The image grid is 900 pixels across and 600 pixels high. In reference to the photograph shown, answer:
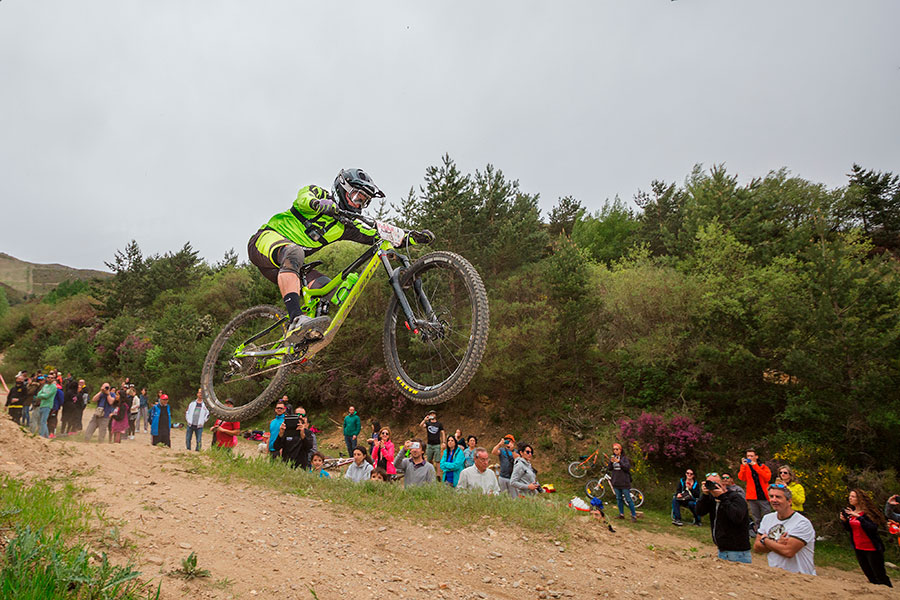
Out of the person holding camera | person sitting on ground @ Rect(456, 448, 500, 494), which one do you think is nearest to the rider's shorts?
person sitting on ground @ Rect(456, 448, 500, 494)

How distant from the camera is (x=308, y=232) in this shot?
6.90m

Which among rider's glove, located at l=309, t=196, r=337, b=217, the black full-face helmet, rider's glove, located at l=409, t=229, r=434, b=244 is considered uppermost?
the black full-face helmet

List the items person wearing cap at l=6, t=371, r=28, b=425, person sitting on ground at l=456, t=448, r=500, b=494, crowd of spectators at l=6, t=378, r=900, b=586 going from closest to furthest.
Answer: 1. crowd of spectators at l=6, t=378, r=900, b=586
2. person sitting on ground at l=456, t=448, r=500, b=494
3. person wearing cap at l=6, t=371, r=28, b=425

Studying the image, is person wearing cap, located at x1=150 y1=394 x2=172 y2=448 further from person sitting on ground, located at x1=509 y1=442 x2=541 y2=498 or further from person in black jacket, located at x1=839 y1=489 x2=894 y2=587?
person in black jacket, located at x1=839 y1=489 x2=894 y2=587

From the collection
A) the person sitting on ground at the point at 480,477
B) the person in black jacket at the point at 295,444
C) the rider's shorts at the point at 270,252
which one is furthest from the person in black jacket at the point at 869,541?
the person in black jacket at the point at 295,444

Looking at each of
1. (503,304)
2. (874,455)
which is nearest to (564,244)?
(503,304)

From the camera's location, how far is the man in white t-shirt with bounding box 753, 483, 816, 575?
6.42m

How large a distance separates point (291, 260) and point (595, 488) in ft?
43.2

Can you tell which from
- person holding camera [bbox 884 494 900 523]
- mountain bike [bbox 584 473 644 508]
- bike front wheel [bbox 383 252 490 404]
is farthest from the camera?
mountain bike [bbox 584 473 644 508]

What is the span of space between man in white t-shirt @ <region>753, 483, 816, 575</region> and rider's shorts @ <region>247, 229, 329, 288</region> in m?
6.96

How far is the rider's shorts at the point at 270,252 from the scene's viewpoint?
259 inches

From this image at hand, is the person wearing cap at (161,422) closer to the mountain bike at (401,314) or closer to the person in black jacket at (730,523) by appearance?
the mountain bike at (401,314)

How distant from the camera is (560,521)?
7922 millimetres

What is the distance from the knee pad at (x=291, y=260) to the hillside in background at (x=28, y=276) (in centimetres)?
14833
